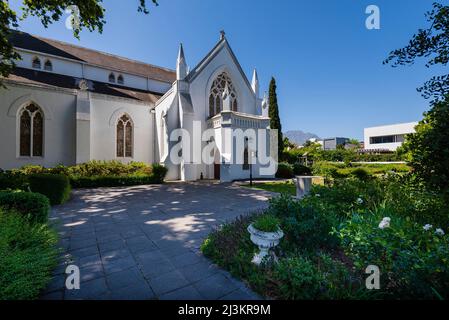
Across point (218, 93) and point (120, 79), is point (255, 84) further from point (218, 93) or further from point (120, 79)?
point (120, 79)

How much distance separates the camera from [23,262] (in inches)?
101

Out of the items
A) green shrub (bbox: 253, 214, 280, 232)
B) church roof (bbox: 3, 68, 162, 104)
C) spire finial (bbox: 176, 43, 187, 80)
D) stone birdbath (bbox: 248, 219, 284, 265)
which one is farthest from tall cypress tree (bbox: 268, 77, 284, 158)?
stone birdbath (bbox: 248, 219, 284, 265)

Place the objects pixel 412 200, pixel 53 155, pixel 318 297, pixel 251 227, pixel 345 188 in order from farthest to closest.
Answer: pixel 53 155 < pixel 345 188 < pixel 412 200 < pixel 251 227 < pixel 318 297

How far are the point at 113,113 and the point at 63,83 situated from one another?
502 centimetres

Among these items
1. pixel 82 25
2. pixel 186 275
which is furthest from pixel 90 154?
pixel 186 275

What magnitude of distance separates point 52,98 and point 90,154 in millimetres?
4760

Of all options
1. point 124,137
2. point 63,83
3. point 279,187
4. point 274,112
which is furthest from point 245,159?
point 63,83

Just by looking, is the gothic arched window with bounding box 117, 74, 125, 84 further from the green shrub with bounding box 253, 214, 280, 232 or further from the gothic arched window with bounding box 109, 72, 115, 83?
the green shrub with bounding box 253, 214, 280, 232

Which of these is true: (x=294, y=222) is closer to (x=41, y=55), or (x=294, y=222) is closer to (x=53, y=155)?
(x=53, y=155)

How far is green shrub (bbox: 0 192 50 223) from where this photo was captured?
459 cm

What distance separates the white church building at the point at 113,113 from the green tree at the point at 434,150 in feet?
35.3

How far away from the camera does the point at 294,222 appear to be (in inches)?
152

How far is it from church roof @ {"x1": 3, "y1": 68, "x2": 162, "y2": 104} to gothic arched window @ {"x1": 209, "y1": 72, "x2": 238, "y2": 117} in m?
6.00

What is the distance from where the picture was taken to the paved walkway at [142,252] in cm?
264
